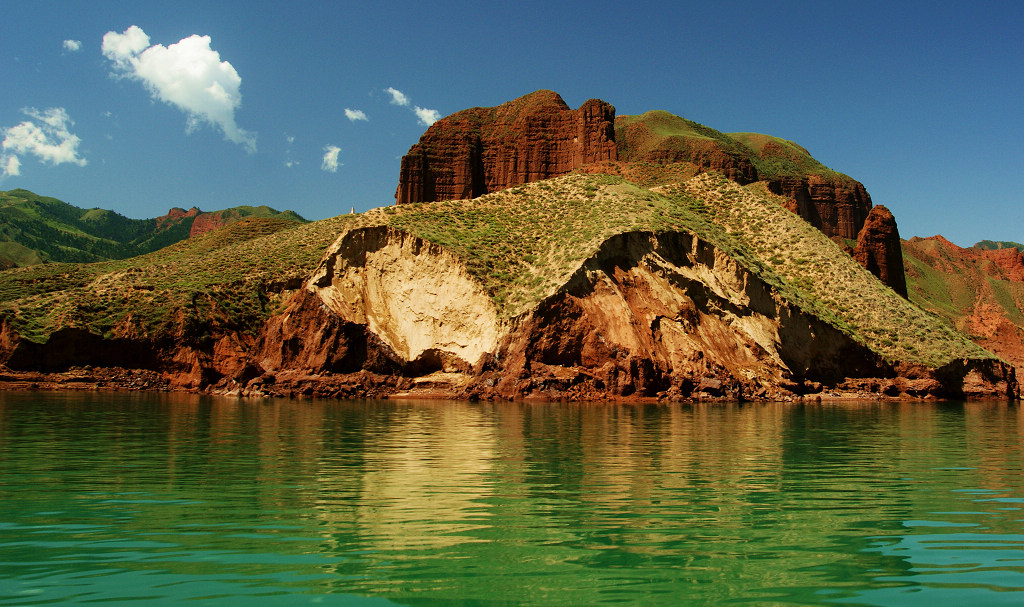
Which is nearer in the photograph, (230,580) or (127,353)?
(230,580)

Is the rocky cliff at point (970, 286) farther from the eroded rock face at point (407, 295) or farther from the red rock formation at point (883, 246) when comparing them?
the eroded rock face at point (407, 295)

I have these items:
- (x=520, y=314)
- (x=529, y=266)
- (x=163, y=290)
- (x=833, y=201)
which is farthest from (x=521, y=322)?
(x=833, y=201)

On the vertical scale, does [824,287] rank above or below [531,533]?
above

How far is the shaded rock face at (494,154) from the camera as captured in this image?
10625cm

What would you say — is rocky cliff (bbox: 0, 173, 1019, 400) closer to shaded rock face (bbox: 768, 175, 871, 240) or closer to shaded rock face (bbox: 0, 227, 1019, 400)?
shaded rock face (bbox: 0, 227, 1019, 400)

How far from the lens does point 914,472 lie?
48.7 ft

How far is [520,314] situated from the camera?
50.0 metres

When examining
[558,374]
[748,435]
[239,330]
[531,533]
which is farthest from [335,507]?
[239,330]

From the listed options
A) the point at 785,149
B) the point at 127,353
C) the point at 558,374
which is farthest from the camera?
the point at 785,149

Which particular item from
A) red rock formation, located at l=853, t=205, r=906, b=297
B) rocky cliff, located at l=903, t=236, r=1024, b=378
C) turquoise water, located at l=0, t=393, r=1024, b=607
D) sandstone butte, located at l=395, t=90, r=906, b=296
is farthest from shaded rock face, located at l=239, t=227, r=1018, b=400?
rocky cliff, located at l=903, t=236, r=1024, b=378

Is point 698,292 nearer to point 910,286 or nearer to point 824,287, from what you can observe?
point 824,287

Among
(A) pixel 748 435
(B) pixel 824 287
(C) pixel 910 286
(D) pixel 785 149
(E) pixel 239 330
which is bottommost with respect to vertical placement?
(A) pixel 748 435

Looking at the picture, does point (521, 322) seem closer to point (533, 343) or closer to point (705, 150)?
point (533, 343)

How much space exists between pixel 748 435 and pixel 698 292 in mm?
31906
